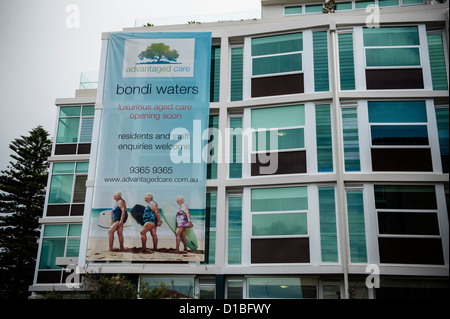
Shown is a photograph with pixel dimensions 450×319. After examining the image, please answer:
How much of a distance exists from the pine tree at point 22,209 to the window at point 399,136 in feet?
63.3

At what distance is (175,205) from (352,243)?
15.1 ft

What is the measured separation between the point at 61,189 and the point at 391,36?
14366mm

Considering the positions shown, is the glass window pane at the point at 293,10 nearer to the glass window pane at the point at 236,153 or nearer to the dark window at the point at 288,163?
the glass window pane at the point at 236,153

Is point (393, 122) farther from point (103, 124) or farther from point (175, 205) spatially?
point (103, 124)

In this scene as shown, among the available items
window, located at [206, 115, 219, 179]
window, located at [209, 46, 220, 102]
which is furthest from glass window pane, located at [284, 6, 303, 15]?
window, located at [206, 115, 219, 179]

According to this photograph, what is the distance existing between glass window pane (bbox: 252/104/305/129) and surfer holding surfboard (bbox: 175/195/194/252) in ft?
9.52

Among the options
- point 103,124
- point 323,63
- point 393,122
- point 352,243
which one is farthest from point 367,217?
point 103,124

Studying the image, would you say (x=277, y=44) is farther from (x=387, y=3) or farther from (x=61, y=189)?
(x=61, y=189)

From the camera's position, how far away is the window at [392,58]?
43.5 ft

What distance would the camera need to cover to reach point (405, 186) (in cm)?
1245

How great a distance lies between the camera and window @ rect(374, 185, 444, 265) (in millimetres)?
11812

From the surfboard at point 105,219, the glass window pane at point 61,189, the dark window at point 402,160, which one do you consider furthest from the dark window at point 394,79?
the glass window pane at point 61,189

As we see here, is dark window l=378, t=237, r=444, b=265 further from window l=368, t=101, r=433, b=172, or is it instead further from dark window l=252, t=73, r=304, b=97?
dark window l=252, t=73, r=304, b=97

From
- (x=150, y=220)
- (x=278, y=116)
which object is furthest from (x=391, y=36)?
(x=150, y=220)
